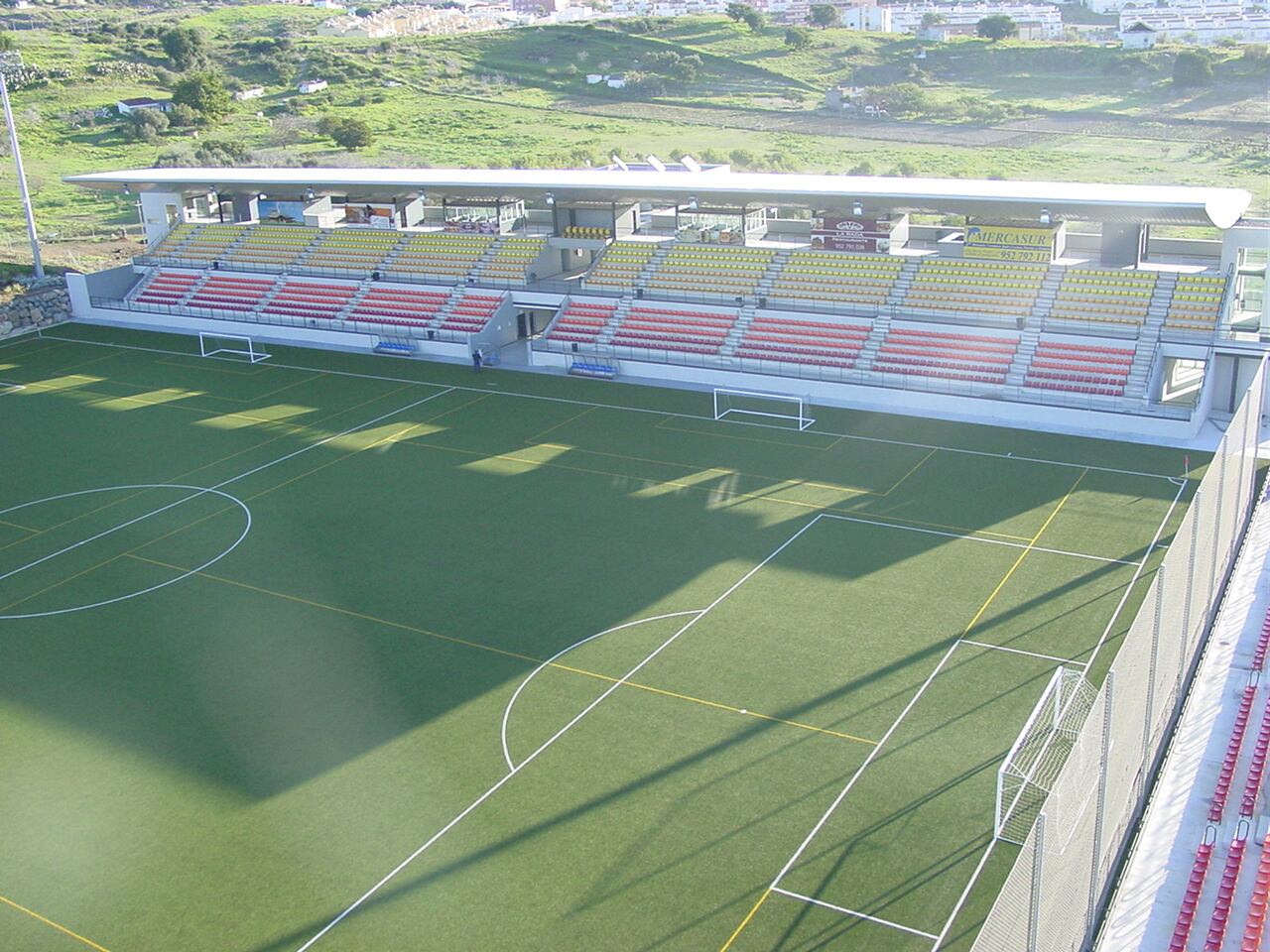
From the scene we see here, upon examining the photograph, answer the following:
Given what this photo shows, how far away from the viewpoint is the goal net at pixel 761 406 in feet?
112

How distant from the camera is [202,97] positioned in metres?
96.2

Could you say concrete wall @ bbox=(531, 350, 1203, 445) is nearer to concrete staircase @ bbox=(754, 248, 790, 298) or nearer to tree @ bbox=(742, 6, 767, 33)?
concrete staircase @ bbox=(754, 248, 790, 298)

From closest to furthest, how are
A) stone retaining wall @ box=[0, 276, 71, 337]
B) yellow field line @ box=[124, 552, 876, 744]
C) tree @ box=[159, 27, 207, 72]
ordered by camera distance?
yellow field line @ box=[124, 552, 876, 744] → stone retaining wall @ box=[0, 276, 71, 337] → tree @ box=[159, 27, 207, 72]

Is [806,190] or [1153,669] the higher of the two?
[806,190]

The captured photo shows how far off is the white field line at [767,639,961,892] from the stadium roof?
60.8ft

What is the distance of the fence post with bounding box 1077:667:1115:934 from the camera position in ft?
43.0

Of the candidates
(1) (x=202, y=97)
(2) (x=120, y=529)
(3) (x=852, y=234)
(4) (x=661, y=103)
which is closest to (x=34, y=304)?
(2) (x=120, y=529)

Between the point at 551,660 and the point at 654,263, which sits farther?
the point at 654,263

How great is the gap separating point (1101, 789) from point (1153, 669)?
3315mm

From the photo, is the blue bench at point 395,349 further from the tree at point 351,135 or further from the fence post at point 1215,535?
the tree at point 351,135

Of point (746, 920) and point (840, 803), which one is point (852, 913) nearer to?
point (746, 920)

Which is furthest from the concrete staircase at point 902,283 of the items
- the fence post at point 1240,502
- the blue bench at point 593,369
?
the fence post at point 1240,502

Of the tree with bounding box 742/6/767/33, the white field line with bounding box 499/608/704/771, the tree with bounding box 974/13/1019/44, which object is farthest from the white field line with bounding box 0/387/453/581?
the tree with bounding box 742/6/767/33

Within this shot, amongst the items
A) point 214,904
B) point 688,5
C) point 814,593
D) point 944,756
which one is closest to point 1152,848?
point 944,756
